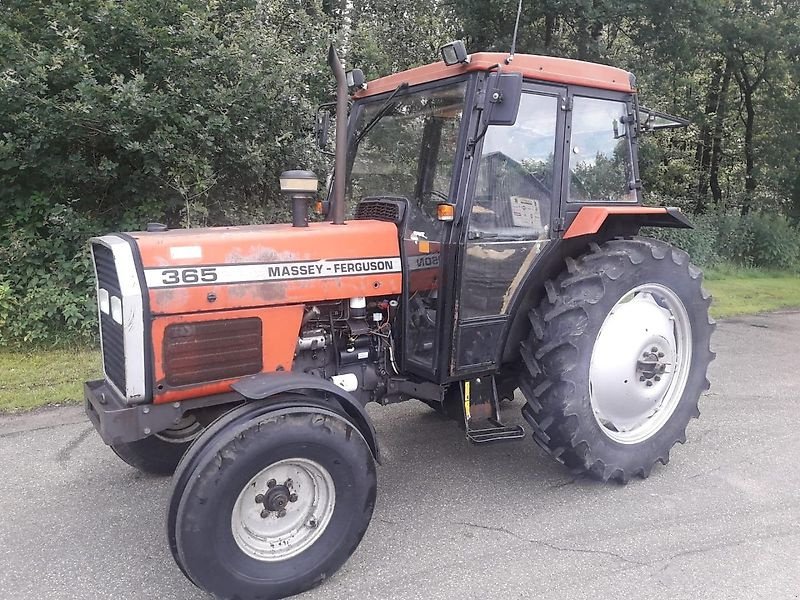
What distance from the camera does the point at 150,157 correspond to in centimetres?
633

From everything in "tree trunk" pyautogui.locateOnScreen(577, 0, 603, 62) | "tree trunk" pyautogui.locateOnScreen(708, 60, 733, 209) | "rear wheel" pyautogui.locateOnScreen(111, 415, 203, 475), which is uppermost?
"tree trunk" pyautogui.locateOnScreen(577, 0, 603, 62)

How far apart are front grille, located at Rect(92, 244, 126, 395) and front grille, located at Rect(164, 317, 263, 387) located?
0.21 metres

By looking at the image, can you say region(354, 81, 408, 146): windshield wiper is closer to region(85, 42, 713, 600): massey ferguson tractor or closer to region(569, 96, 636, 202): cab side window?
region(85, 42, 713, 600): massey ferguson tractor

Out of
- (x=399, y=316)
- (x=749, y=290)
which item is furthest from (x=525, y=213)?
(x=749, y=290)

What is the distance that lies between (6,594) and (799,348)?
7.40m

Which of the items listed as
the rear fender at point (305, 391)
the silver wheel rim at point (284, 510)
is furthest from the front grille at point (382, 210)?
the silver wheel rim at point (284, 510)

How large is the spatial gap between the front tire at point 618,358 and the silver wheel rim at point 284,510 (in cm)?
131

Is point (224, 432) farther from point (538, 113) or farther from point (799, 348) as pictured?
point (799, 348)

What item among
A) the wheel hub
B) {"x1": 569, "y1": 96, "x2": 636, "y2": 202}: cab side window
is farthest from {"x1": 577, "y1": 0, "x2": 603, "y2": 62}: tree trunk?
the wheel hub

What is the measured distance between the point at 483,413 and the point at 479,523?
2.12 feet

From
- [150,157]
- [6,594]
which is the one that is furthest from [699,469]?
[150,157]

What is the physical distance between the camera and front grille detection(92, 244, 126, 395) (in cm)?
279

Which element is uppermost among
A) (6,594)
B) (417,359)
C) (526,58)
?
(526,58)

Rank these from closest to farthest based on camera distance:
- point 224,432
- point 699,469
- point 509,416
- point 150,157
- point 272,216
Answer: point 224,432 < point 699,469 < point 509,416 < point 150,157 < point 272,216
